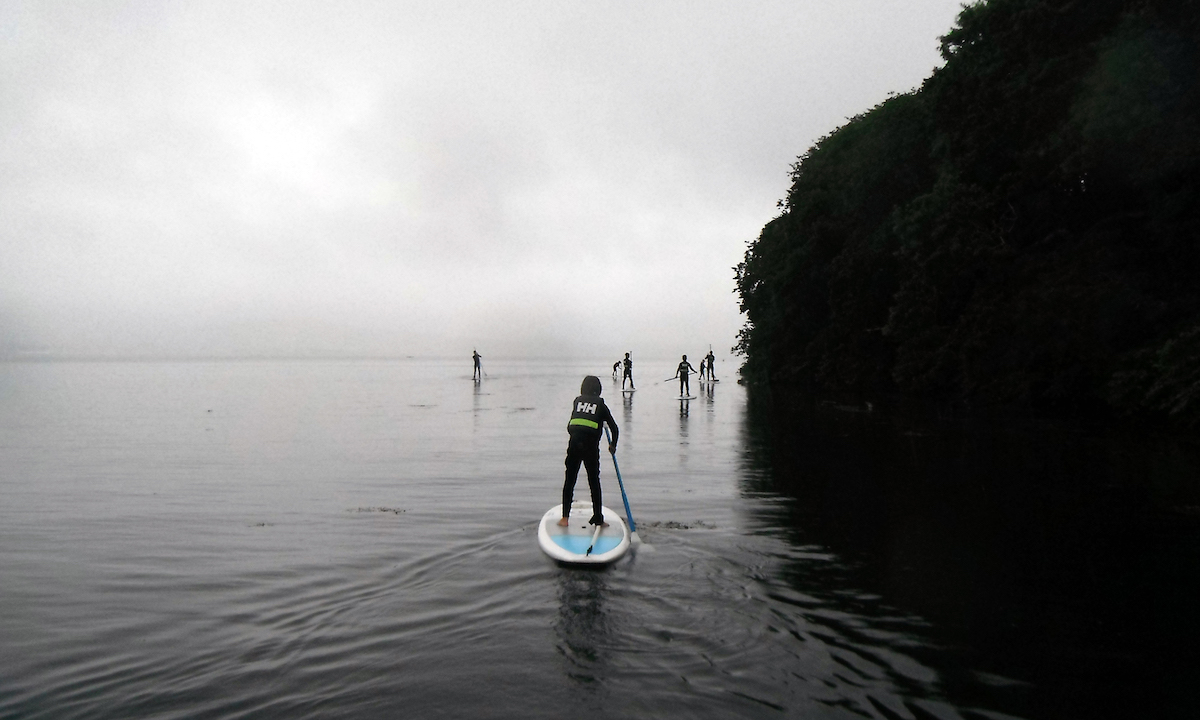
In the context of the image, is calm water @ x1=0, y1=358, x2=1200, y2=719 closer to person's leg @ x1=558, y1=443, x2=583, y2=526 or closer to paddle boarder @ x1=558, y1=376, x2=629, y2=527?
person's leg @ x1=558, y1=443, x2=583, y2=526

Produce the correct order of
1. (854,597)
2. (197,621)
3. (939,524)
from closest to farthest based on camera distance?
(197,621) → (854,597) → (939,524)

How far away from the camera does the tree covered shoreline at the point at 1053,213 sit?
20656 mm

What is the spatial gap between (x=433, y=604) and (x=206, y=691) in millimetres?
2140

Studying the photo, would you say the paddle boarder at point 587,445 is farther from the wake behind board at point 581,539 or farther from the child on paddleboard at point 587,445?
the wake behind board at point 581,539

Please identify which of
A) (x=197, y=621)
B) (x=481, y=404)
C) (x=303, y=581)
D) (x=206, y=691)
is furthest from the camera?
(x=481, y=404)

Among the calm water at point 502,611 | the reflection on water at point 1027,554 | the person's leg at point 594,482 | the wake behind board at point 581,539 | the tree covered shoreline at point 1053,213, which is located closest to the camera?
the calm water at point 502,611

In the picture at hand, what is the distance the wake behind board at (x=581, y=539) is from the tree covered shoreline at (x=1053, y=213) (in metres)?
16.3

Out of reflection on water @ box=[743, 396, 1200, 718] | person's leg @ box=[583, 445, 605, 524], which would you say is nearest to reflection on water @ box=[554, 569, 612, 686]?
person's leg @ box=[583, 445, 605, 524]

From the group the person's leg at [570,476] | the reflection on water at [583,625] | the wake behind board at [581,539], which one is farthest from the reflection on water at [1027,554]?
the person's leg at [570,476]

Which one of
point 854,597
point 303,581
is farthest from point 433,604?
point 854,597

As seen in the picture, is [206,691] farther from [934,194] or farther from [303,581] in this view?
[934,194]

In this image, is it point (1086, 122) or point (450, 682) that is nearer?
point (450, 682)

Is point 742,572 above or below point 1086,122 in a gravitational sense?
below

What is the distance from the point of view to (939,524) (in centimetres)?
1034
